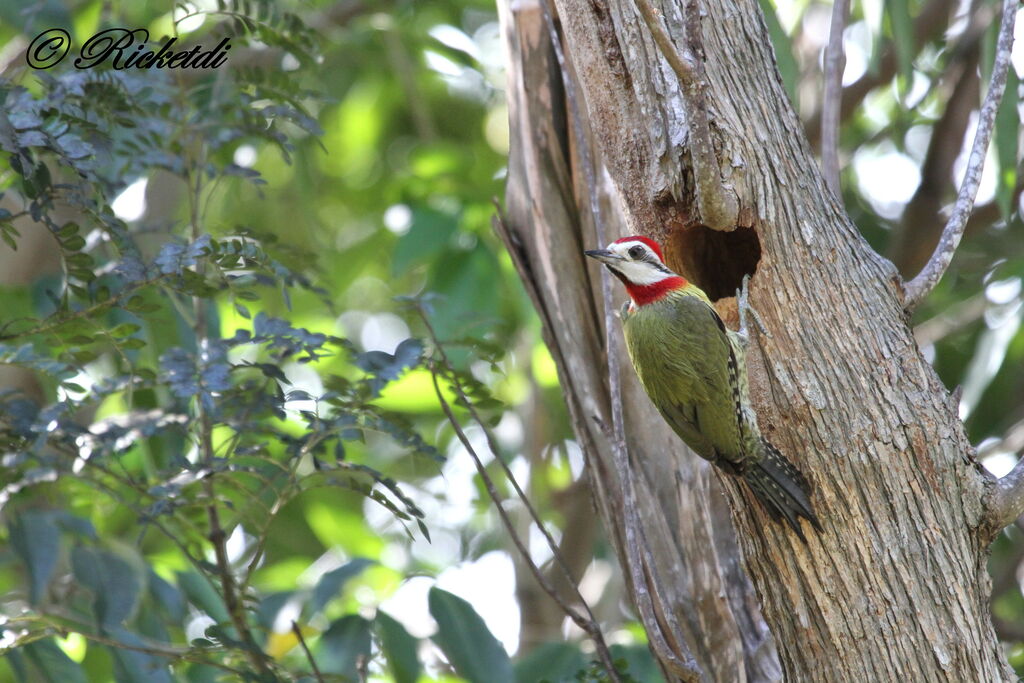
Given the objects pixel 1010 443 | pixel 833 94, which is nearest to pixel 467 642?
pixel 833 94

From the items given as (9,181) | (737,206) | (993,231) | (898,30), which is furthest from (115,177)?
(993,231)

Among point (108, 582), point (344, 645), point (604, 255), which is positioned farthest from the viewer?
point (344, 645)

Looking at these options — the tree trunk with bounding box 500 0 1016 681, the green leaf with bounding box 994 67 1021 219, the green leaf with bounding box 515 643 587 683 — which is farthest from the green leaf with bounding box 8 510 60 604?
the green leaf with bounding box 994 67 1021 219

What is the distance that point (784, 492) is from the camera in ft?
A: 8.29

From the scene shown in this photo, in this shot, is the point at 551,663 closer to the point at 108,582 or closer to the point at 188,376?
the point at 108,582

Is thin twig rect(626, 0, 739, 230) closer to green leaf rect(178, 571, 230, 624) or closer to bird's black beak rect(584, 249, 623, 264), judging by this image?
bird's black beak rect(584, 249, 623, 264)

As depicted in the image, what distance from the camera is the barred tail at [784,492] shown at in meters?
2.53

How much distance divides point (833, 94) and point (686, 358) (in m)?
0.99

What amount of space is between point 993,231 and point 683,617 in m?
4.27

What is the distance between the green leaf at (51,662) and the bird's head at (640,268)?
196cm

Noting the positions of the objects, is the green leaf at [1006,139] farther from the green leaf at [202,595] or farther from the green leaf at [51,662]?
the green leaf at [51,662]

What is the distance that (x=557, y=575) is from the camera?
5809mm

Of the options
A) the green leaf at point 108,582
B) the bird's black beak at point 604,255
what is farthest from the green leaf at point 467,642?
the bird's black beak at point 604,255

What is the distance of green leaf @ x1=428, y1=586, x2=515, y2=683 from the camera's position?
10.8 ft
